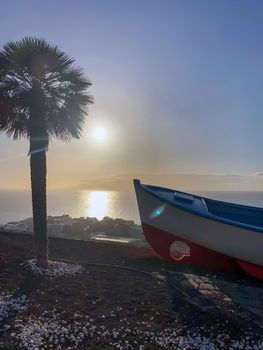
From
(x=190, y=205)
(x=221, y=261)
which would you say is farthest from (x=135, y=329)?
(x=190, y=205)

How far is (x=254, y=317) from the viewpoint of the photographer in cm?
720

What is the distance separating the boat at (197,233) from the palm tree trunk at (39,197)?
13.1 ft

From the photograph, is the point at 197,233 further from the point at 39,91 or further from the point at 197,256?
the point at 39,91

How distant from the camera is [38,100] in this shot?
9820mm

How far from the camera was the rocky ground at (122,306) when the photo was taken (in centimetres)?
604

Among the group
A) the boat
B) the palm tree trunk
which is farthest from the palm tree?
the boat

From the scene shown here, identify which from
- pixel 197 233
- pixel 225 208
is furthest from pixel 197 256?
pixel 225 208

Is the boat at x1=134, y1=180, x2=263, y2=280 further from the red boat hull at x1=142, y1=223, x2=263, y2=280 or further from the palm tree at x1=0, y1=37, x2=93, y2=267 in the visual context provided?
the palm tree at x1=0, y1=37, x2=93, y2=267

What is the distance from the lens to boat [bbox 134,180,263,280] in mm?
10867

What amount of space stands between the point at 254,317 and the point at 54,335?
419 centimetres

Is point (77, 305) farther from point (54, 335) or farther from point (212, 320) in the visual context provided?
point (212, 320)

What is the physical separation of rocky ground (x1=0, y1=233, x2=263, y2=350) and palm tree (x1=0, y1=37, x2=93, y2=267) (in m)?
1.37

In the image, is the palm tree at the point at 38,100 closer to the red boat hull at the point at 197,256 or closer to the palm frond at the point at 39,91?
the palm frond at the point at 39,91

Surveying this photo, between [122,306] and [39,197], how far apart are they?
4181mm
